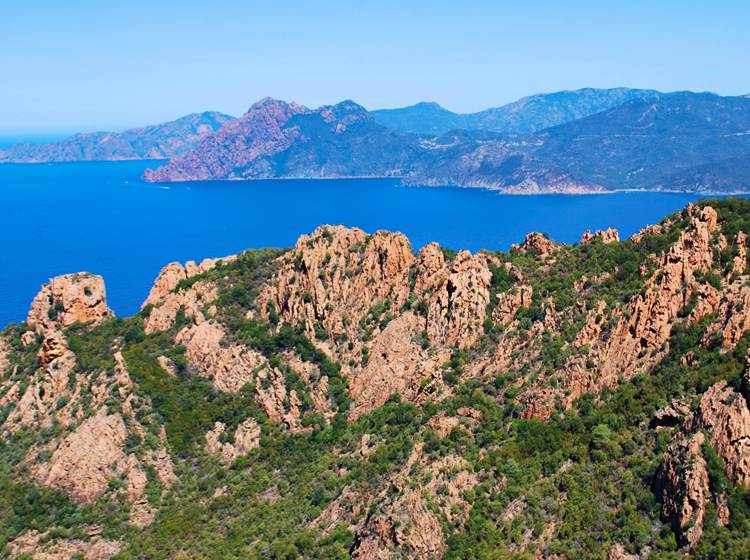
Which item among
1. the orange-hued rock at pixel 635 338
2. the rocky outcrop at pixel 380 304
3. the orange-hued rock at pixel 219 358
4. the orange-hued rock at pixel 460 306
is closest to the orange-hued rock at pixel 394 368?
the rocky outcrop at pixel 380 304

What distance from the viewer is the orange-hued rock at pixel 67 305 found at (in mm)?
95938

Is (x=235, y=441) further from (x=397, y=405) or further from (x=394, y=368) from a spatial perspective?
(x=394, y=368)

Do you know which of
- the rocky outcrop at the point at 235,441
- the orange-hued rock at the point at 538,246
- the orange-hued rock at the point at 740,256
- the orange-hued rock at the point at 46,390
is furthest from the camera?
the orange-hued rock at the point at 538,246

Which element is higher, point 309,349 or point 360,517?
point 309,349

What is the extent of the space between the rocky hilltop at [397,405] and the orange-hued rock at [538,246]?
34 centimetres

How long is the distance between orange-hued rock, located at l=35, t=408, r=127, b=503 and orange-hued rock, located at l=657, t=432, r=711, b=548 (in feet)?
172

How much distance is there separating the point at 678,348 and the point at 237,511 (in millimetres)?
43992

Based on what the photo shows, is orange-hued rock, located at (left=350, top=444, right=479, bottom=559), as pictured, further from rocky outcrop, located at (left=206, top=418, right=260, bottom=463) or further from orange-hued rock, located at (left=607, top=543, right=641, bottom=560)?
rocky outcrop, located at (left=206, top=418, right=260, bottom=463)

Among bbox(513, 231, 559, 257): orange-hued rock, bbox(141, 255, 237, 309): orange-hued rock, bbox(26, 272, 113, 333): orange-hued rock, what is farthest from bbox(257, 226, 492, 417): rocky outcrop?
bbox(26, 272, 113, 333): orange-hued rock

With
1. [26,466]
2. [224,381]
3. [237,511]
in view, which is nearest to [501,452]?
[237,511]

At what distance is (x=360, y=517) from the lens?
66250mm

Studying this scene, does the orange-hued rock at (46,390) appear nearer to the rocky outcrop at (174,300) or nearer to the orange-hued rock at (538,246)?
the rocky outcrop at (174,300)

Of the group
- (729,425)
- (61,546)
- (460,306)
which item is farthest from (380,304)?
(729,425)

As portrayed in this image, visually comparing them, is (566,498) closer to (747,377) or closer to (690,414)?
(690,414)
